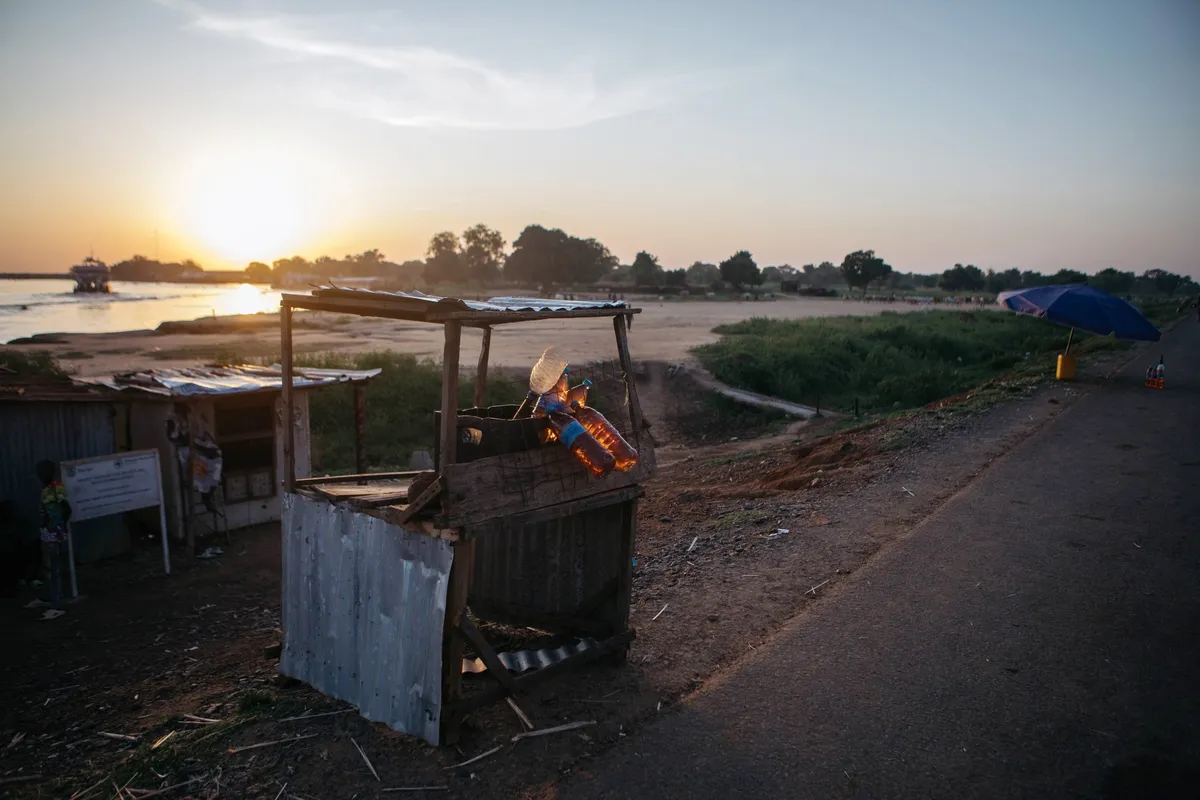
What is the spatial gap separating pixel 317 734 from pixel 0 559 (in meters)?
6.85

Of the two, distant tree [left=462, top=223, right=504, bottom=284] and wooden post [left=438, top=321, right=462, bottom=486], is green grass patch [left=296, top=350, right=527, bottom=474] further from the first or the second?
distant tree [left=462, top=223, right=504, bottom=284]

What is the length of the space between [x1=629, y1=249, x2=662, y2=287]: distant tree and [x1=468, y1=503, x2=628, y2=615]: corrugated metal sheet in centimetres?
10479

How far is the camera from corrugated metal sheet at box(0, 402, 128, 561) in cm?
927

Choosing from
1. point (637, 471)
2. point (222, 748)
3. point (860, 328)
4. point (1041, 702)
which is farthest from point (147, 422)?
point (860, 328)

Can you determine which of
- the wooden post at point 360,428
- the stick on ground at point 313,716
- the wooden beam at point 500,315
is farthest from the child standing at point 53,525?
the wooden beam at point 500,315

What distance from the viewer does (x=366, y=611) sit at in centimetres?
479

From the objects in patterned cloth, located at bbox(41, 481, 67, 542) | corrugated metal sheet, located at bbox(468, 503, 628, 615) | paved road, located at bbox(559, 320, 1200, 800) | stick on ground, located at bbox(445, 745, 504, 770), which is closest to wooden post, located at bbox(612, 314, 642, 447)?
corrugated metal sheet, located at bbox(468, 503, 628, 615)

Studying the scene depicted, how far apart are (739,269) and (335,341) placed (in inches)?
2867

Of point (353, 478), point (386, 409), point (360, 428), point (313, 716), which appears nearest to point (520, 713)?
point (313, 716)

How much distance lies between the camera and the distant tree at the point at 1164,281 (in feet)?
409

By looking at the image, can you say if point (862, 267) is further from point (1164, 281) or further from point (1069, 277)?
point (1164, 281)

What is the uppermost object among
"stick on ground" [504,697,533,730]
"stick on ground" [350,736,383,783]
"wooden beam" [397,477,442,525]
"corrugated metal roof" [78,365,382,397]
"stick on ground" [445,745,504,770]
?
"wooden beam" [397,477,442,525]

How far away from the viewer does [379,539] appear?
184 inches

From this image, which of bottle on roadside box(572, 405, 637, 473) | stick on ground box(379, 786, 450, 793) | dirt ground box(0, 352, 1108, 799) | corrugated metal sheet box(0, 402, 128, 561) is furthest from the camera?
corrugated metal sheet box(0, 402, 128, 561)
